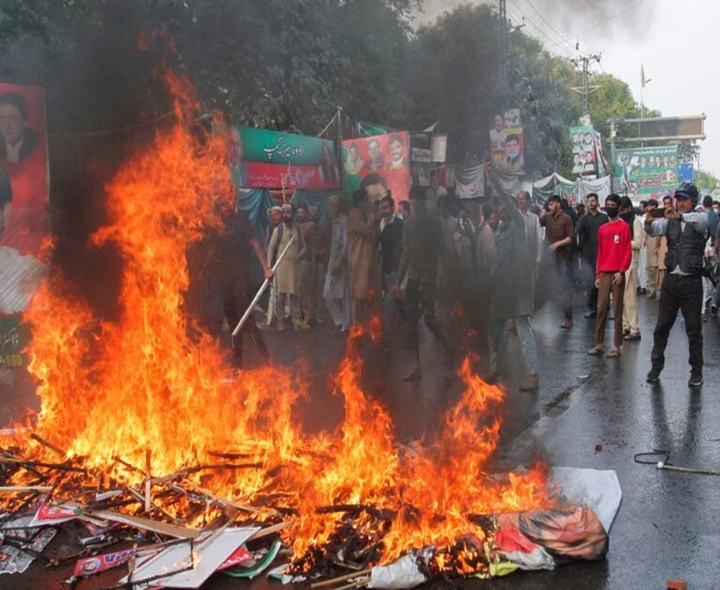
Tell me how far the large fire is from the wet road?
343mm

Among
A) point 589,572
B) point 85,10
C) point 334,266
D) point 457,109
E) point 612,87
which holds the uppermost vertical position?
point 612,87

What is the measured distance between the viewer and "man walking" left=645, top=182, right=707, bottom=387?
679cm

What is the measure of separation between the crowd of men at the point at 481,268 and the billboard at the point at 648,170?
19783mm

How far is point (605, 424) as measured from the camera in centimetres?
582

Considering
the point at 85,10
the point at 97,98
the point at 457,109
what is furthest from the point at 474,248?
the point at 85,10

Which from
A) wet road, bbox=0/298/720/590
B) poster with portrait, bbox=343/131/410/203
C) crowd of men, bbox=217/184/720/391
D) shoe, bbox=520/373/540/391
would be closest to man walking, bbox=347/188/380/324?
crowd of men, bbox=217/184/720/391

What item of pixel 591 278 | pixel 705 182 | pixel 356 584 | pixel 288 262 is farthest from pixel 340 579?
pixel 705 182

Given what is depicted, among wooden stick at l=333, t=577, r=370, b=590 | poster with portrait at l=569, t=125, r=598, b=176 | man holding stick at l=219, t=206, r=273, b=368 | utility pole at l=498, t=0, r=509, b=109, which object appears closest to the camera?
wooden stick at l=333, t=577, r=370, b=590

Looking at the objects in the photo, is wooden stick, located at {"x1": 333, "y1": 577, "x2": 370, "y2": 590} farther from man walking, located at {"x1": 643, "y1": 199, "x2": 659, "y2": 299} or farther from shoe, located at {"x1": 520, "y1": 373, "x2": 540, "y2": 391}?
man walking, located at {"x1": 643, "y1": 199, "x2": 659, "y2": 299}

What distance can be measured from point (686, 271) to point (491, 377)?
2079mm

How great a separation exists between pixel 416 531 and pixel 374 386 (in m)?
3.73

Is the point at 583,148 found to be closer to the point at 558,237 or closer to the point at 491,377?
the point at 558,237

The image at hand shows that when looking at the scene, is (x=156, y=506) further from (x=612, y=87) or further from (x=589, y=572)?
(x=612, y=87)

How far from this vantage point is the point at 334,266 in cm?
1073
